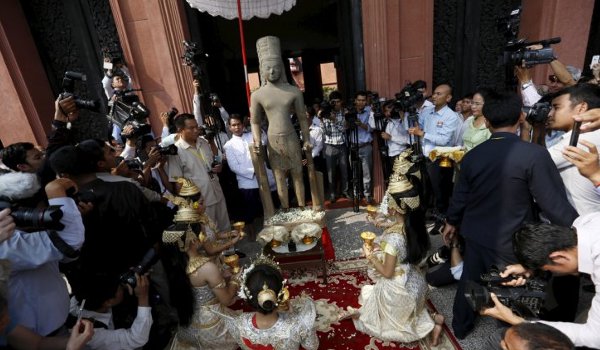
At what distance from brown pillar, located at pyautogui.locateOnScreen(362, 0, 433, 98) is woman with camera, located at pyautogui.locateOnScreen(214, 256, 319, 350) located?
357cm

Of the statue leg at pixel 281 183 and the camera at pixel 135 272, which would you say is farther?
the statue leg at pixel 281 183

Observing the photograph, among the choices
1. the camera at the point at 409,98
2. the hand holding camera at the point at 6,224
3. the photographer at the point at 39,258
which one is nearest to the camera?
the hand holding camera at the point at 6,224

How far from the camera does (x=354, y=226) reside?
4559mm

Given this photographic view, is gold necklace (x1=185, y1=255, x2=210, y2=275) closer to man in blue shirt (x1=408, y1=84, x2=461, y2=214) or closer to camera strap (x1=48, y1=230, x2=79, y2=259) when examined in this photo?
Result: camera strap (x1=48, y1=230, x2=79, y2=259)

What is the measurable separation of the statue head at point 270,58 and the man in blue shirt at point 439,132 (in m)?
1.79

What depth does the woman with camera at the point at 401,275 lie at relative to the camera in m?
2.26

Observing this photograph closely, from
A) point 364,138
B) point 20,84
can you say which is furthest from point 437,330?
point 20,84

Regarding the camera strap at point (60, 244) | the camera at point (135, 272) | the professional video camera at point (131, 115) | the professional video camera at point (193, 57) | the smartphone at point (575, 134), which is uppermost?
the professional video camera at point (193, 57)

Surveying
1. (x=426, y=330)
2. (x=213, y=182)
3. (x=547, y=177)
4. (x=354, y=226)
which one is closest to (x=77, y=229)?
(x=213, y=182)

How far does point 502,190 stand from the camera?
82.4 inches

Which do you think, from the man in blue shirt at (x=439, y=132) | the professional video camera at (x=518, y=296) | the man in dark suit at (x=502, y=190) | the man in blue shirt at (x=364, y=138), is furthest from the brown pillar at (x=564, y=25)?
the professional video camera at (x=518, y=296)

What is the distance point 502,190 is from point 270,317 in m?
1.72

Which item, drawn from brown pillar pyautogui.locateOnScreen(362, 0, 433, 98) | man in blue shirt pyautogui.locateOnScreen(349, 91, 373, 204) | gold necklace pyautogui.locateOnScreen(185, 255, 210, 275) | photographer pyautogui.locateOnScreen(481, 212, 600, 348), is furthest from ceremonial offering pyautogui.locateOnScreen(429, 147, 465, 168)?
gold necklace pyautogui.locateOnScreen(185, 255, 210, 275)

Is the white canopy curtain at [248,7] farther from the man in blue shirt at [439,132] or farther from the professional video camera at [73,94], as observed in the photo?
the man in blue shirt at [439,132]
